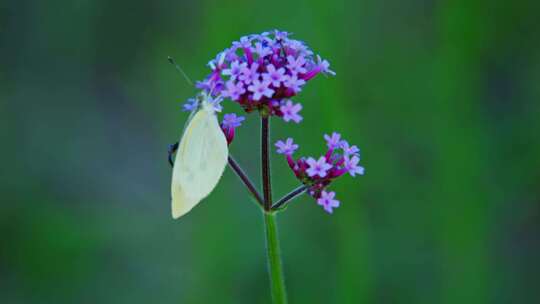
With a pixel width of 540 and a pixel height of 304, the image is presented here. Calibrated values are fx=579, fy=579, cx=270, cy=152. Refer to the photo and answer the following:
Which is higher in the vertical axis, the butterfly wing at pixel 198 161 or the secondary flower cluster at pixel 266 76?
the secondary flower cluster at pixel 266 76

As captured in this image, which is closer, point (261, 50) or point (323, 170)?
point (323, 170)

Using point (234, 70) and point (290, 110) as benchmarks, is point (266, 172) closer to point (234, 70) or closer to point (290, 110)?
point (290, 110)

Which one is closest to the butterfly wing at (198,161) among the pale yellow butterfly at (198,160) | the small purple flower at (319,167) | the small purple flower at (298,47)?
the pale yellow butterfly at (198,160)

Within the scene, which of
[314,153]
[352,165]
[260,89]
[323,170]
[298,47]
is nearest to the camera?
[260,89]

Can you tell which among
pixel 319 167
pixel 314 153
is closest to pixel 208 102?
pixel 319 167

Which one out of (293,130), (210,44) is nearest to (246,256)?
(293,130)

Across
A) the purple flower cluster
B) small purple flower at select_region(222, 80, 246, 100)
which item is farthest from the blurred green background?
small purple flower at select_region(222, 80, 246, 100)

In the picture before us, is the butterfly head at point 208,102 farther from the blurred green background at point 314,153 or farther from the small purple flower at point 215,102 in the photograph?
the blurred green background at point 314,153
